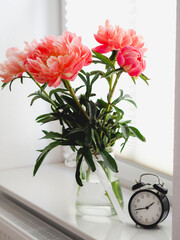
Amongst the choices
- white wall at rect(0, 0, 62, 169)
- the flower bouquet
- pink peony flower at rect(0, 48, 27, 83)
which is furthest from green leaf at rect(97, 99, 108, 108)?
white wall at rect(0, 0, 62, 169)

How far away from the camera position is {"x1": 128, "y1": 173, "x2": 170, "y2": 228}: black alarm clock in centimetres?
108

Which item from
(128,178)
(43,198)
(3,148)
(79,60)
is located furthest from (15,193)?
(79,60)

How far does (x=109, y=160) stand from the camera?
1.10 m

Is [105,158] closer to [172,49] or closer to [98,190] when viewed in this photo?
[98,190]

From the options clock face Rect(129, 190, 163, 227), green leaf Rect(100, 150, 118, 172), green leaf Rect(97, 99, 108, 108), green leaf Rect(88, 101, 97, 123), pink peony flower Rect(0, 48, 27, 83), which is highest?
pink peony flower Rect(0, 48, 27, 83)

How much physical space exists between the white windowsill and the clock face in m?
0.03

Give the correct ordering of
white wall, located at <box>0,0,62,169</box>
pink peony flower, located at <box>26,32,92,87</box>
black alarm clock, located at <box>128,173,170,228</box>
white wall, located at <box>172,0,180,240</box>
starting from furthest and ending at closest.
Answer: white wall, located at <box>0,0,62,169</box>, black alarm clock, located at <box>128,173,170,228</box>, pink peony flower, located at <box>26,32,92,87</box>, white wall, located at <box>172,0,180,240</box>

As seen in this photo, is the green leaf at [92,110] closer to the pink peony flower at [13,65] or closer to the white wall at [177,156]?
the pink peony flower at [13,65]

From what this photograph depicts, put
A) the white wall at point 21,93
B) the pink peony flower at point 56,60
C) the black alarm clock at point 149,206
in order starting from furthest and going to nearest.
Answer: the white wall at point 21,93 → the black alarm clock at point 149,206 → the pink peony flower at point 56,60

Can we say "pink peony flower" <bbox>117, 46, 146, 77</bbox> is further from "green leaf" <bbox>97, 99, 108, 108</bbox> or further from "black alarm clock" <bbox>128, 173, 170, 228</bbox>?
"black alarm clock" <bbox>128, 173, 170, 228</bbox>

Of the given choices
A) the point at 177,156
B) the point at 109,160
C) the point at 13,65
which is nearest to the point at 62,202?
the point at 109,160

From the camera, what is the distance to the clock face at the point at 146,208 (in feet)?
3.57

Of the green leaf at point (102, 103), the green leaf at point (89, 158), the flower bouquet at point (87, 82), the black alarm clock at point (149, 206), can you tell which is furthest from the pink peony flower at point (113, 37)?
the black alarm clock at point (149, 206)

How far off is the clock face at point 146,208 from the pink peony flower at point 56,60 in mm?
373
